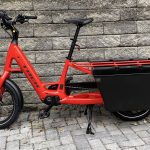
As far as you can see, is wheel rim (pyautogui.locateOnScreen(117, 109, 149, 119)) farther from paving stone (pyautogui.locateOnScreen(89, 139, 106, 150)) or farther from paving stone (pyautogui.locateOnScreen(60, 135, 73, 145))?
paving stone (pyautogui.locateOnScreen(60, 135, 73, 145))

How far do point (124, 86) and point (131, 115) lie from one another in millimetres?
737

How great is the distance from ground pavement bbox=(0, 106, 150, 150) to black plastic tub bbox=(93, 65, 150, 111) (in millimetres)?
374

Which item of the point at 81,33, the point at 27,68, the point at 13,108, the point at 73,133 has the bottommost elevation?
the point at 73,133

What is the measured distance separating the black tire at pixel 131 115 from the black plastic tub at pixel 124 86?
410 millimetres

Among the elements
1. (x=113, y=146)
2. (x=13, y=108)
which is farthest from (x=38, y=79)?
(x=113, y=146)

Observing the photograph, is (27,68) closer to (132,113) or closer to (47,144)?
(47,144)

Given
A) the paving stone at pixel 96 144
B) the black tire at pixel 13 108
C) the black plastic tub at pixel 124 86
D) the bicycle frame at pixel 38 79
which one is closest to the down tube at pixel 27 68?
the bicycle frame at pixel 38 79

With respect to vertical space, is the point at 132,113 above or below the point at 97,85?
below

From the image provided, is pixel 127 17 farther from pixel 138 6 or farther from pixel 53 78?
pixel 53 78

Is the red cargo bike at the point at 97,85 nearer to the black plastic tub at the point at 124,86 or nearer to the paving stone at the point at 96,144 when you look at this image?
the black plastic tub at the point at 124,86

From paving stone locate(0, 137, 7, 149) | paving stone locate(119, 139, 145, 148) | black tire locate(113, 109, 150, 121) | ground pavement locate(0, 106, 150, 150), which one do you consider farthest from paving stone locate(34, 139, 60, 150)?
black tire locate(113, 109, 150, 121)

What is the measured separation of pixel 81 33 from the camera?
4949 mm

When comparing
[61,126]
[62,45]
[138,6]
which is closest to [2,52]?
[62,45]

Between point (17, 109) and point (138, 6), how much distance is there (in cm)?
262
